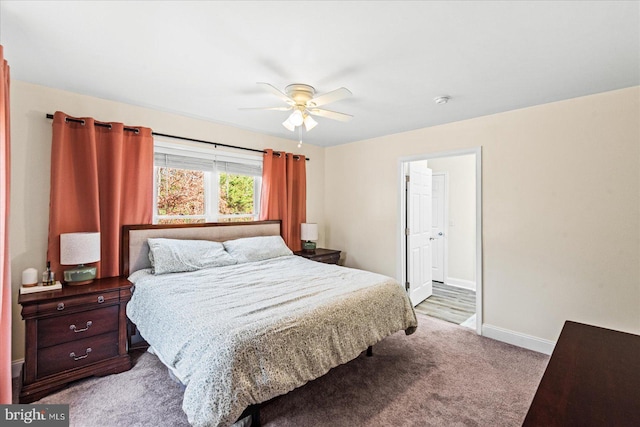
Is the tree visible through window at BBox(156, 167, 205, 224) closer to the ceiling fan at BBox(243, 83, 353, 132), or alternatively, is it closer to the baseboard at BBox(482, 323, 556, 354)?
the ceiling fan at BBox(243, 83, 353, 132)

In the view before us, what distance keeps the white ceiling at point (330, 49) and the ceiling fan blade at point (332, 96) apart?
0.17m

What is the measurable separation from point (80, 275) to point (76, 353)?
2.04 feet

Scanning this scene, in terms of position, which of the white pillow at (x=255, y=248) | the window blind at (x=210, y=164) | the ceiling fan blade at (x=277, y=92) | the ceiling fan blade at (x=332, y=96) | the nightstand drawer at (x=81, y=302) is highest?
the ceiling fan blade at (x=277, y=92)

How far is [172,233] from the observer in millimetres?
3219

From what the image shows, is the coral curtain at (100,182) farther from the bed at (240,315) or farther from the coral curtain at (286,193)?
the coral curtain at (286,193)

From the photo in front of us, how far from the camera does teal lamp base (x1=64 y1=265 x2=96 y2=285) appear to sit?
243 cm

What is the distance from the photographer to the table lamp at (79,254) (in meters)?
2.35

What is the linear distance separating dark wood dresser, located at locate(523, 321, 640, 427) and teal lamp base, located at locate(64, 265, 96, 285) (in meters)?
3.11

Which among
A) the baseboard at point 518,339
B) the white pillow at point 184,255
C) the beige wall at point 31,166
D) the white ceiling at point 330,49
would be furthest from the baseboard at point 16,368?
the baseboard at point 518,339

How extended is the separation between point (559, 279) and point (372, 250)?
218 cm

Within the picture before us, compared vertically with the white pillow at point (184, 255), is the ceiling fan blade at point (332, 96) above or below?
above

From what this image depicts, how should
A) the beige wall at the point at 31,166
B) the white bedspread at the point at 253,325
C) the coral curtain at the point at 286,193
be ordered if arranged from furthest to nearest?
the coral curtain at the point at 286,193, the beige wall at the point at 31,166, the white bedspread at the point at 253,325

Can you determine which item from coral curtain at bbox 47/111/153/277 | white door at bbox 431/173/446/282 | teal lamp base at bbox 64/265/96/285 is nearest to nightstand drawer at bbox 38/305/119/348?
teal lamp base at bbox 64/265/96/285

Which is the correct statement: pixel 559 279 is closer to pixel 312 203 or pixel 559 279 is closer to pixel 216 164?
pixel 312 203
